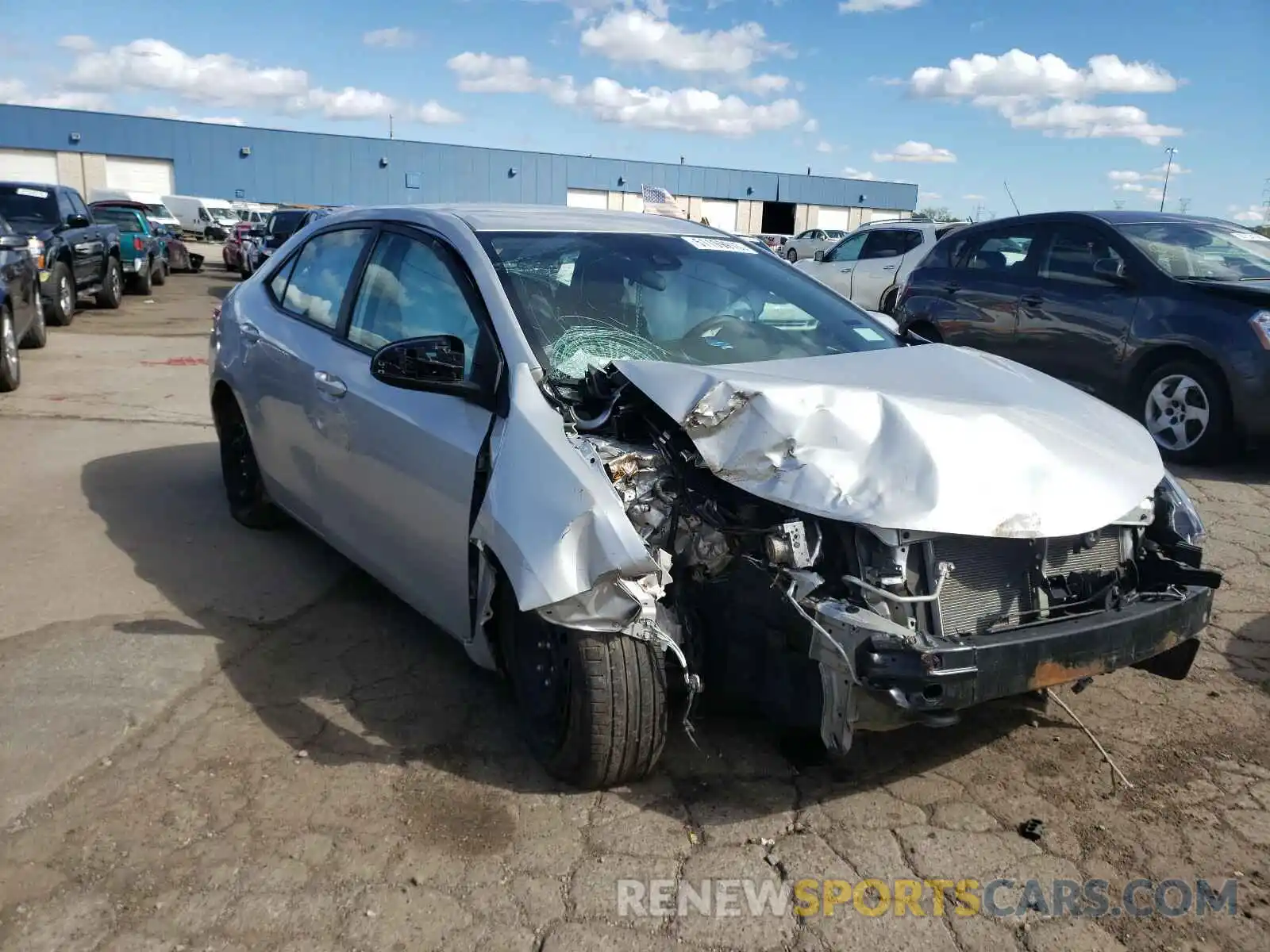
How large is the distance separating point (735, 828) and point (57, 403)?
25.5 ft

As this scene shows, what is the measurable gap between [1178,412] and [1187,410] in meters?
0.07

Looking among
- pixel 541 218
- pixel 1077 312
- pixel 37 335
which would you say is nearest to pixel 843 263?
pixel 1077 312

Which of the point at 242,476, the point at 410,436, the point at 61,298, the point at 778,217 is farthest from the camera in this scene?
the point at 778,217

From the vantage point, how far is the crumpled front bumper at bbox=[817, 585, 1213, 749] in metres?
2.60

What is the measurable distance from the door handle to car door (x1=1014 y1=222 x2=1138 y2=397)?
223 inches

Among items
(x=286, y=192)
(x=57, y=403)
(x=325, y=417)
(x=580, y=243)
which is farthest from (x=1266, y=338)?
(x=286, y=192)

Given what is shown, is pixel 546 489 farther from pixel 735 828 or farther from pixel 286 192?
pixel 286 192

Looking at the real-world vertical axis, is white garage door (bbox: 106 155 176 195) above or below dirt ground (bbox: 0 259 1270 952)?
above

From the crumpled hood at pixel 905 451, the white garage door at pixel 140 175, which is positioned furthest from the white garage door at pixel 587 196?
the crumpled hood at pixel 905 451

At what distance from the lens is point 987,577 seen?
2.89 m

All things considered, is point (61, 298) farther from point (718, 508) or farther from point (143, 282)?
point (718, 508)

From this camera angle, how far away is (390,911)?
258 centimetres

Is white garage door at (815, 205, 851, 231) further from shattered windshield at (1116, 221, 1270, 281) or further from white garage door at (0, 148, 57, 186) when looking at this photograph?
shattered windshield at (1116, 221, 1270, 281)

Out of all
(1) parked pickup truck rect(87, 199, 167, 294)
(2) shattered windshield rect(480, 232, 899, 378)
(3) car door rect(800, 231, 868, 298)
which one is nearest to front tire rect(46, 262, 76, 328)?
(1) parked pickup truck rect(87, 199, 167, 294)
